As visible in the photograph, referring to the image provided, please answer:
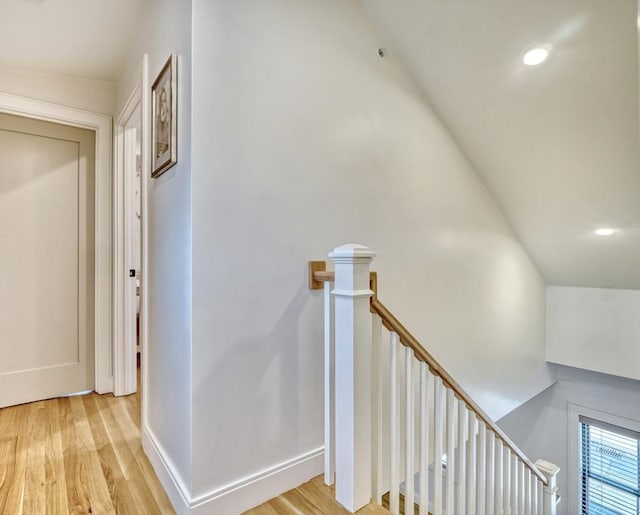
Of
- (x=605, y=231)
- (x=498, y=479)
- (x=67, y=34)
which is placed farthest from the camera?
(x=605, y=231)

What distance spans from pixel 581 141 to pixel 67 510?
3451 millimetres

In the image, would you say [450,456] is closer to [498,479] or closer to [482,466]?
[482,466]

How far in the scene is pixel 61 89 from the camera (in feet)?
8.13

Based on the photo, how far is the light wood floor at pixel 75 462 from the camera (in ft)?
4.83

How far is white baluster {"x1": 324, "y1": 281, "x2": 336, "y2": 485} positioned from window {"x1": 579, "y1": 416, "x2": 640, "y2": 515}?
13.5ft

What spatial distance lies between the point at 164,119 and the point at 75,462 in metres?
1.72

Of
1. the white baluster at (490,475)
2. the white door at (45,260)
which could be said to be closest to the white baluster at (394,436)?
the white baluster at (490,475)

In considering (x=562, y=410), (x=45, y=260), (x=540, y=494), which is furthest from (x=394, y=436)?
(x=562, y=410)

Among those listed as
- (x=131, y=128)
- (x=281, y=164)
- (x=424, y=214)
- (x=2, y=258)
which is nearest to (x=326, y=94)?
(x=281, y=164)

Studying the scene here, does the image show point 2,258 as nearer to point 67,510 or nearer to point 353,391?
point 67,510

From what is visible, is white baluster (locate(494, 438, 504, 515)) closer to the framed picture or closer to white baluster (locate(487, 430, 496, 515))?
white baluster (locate(487, 430, 496, 515))

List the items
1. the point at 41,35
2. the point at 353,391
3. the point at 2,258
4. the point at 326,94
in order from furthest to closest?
1. the point at 2,258
2. the point at 41,35
3. the point at 326,94
4. the point at 353,391

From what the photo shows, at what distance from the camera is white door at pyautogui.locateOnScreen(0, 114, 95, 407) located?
2.39 m

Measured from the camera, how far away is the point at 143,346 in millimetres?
1918
